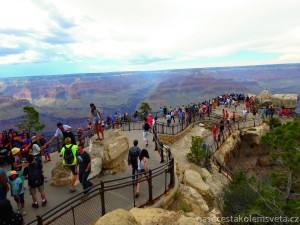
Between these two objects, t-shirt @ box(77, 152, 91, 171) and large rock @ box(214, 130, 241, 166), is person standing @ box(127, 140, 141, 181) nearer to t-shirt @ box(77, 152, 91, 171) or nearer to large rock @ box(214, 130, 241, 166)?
t-shirt @ box(77, 152, 91, 171)

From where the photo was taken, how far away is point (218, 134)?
23.8 m

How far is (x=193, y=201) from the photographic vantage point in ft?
33.1

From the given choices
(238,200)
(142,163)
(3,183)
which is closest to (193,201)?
(238,200)

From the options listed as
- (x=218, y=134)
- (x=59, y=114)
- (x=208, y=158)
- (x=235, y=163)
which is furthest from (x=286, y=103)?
(x=59, y=114)

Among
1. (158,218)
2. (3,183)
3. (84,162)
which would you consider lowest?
(158,218)

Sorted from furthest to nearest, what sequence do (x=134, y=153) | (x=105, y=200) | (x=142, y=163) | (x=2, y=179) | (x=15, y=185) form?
1. (x=134, y=153)
2. (x=142, y=163)
3. (x=105, y=200)
4. (x=15, y=185)
5. (x=2, y=179)

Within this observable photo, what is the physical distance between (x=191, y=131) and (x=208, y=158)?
587cm

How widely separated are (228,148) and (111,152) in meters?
16.6

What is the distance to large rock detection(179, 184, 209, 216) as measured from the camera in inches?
377

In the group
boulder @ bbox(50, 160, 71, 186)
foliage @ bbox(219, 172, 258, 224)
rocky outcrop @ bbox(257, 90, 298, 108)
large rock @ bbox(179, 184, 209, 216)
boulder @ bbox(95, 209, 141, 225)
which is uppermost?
boulder @ bbox(95, 209, 141, 225)

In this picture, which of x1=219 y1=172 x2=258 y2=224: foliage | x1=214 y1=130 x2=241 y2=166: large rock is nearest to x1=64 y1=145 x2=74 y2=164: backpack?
x1=219 y1=172 x2=258 y2=224: foliage

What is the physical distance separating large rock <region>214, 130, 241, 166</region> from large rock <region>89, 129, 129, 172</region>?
1374 cm

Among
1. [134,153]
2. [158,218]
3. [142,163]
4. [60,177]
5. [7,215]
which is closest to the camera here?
[7,215]

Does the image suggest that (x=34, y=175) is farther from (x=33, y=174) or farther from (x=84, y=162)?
(x=84, y=162)
